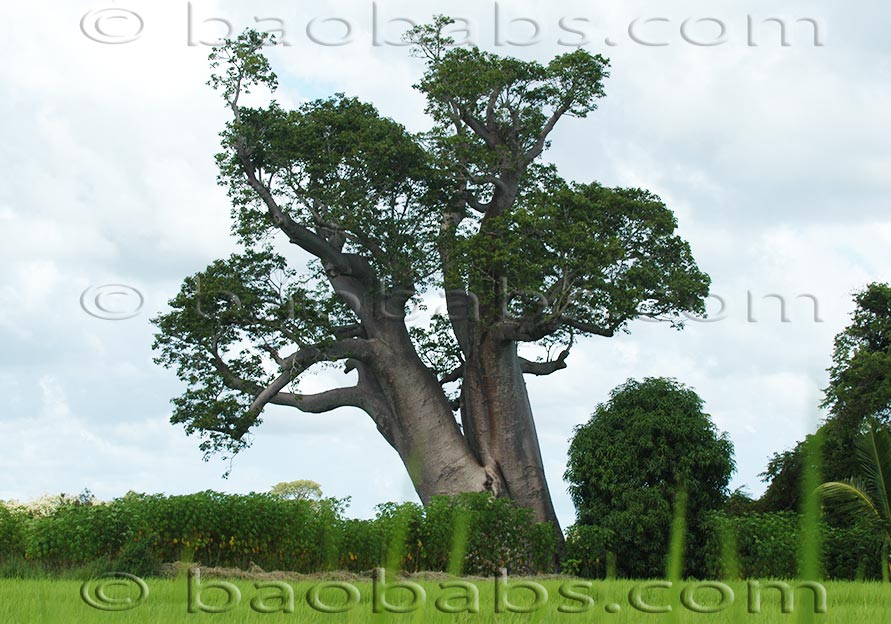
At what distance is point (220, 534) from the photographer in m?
12.6

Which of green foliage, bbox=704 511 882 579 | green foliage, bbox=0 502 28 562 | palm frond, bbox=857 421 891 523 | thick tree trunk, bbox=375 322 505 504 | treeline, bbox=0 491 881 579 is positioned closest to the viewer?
treeline, bbox=0 491 881 579

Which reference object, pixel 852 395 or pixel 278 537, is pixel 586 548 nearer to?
pixel 278 537

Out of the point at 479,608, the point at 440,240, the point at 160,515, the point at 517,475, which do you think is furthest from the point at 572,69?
the point at 479,608

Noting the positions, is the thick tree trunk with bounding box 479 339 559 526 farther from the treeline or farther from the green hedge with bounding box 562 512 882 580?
the treeline

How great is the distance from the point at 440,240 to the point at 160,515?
7889mm

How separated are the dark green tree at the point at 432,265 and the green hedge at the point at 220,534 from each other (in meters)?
4.49

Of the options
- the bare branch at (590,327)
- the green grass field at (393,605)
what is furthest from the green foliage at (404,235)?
the green grass field at (393,605)

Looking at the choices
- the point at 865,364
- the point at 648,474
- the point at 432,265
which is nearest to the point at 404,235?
the point at 432,265

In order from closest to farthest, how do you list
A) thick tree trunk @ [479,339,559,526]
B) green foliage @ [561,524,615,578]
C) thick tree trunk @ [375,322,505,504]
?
green foliage @ [561,524,615,578] → thick tree trunk @ [375,322,505,504] → thick tree trunk @ [479,339,559,526]

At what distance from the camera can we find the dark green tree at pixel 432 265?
17453 millimetres

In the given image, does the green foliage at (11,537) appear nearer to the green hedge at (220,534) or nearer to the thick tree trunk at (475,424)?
the green hedge at (220,534)

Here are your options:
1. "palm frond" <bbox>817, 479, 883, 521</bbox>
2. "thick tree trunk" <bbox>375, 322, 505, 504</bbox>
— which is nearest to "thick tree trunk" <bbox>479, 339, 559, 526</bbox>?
"thick tree trunk" <bbox>375, 322, 505, 504</bbox>

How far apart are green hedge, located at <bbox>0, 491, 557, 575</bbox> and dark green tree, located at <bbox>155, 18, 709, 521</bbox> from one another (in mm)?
4490

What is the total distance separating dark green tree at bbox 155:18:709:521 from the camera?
1745 centimetres
